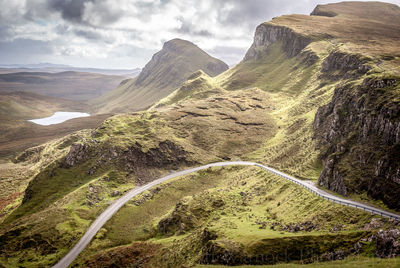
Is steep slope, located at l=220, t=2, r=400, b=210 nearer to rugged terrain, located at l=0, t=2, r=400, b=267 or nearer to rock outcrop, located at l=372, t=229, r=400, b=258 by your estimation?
rugged terrain, located at l=0, t=2, r=400, b=267

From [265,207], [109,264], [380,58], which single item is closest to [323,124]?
[265,207]

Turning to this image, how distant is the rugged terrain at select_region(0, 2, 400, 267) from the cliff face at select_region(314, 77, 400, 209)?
288mm

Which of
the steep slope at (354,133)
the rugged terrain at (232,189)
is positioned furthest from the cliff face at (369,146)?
the rugged terrain at (232,189)

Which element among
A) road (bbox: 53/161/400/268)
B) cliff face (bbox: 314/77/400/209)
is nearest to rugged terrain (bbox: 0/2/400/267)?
cliff face (bbox: 314/77/400/209)

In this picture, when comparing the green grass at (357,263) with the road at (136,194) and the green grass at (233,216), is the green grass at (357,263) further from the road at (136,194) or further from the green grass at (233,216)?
the road at (136,194)

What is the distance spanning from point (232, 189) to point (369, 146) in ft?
132

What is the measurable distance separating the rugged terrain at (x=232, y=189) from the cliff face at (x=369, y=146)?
0.29m

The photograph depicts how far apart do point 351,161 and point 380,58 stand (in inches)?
3530

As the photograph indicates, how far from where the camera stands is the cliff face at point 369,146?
50750 mm

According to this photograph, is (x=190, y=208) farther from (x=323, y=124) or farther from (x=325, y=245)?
(x=323, y=124)

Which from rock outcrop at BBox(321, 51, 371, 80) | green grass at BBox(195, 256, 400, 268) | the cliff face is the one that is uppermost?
rock outcrop at BBox(321, 51, 371, 80)

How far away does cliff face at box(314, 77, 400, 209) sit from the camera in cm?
5075

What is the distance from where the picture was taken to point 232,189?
86.7 metres

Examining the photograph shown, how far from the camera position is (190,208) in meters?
74.3
